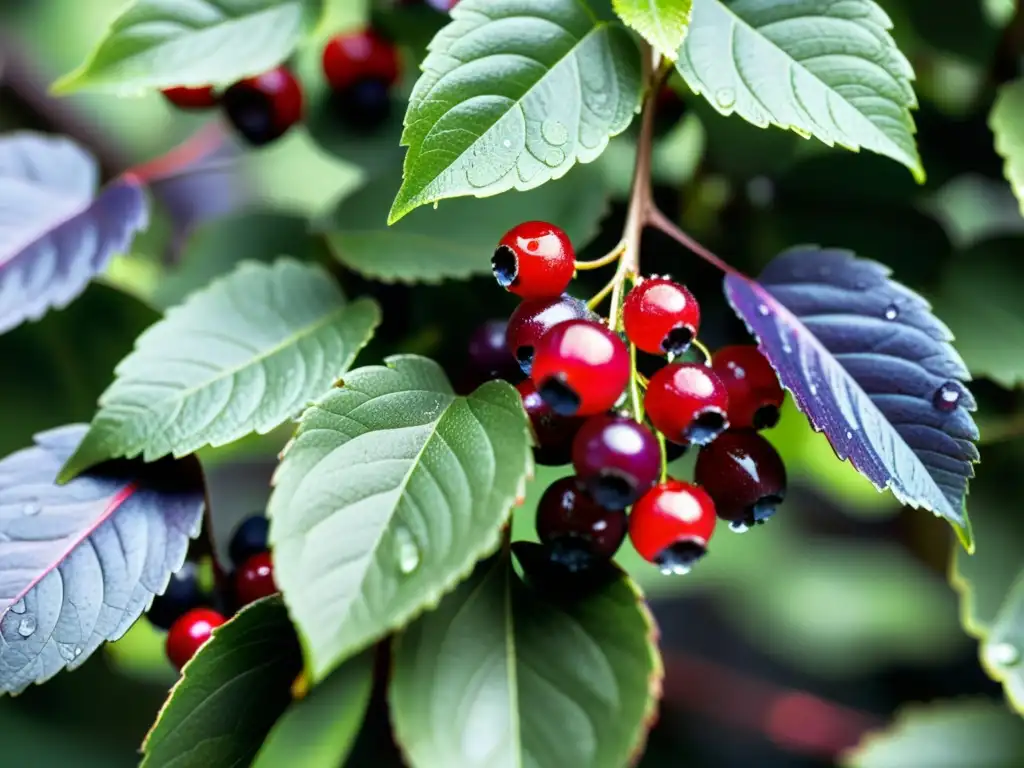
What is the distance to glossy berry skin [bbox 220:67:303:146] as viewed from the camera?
85 cm

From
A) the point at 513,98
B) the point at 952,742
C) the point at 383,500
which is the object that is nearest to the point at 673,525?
the point at 383,500

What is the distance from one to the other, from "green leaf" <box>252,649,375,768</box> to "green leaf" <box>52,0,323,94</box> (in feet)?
1.60

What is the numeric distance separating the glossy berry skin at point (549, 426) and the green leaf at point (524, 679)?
0.28 feet

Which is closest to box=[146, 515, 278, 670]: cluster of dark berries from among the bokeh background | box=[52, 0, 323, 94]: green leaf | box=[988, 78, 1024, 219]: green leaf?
the bokeh background

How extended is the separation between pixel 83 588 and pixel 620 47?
0.49 meters

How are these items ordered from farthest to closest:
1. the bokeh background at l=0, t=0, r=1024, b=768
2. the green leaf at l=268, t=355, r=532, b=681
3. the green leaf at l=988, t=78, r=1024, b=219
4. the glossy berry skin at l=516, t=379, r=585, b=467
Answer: the bokeh background at l=0, t=0, r=1024, b=768, the green leaf at l=988, t=78, r=1024, b=219, the glossy berry skin at l=516, t=379, r=585, b=467, the green leaf at l=268, t=355, r=532, b=681

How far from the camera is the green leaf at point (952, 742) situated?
823 mm

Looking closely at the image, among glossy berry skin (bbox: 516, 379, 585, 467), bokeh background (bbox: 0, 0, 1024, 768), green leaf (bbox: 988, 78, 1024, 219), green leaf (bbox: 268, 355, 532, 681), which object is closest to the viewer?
green leaf (bbox: 268, 355, 532, 681)

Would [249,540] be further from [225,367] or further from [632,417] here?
[632,417]

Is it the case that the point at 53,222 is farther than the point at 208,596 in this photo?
Yes

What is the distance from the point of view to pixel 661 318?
0.50 meters

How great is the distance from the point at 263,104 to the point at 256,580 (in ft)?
1.55

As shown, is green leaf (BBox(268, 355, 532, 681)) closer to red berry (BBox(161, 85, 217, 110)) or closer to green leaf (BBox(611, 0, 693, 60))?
green leaf (BBox(611, 0, 693, 60))

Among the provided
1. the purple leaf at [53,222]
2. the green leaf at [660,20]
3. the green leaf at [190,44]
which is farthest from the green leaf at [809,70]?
the purple leaf at [53,222]
